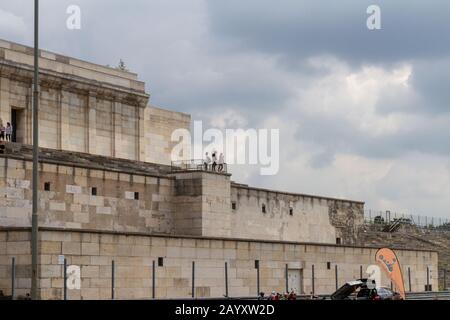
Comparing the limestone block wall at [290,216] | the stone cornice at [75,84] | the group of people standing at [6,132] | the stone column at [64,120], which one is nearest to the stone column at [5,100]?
the stone cornice at [75,84]

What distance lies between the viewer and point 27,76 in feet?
200

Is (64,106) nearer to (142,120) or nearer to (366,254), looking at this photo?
(142,120)

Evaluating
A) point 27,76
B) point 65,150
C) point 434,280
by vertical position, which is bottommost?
point 434,280

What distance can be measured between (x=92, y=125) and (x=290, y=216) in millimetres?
15835

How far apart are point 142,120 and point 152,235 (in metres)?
23.6

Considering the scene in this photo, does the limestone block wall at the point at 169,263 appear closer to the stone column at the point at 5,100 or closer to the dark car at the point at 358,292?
the dark car at the point at 358,292

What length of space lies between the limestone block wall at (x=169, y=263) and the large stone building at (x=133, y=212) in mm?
58

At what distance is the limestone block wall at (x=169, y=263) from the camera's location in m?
43.3

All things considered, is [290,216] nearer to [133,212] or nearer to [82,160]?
[133,212]

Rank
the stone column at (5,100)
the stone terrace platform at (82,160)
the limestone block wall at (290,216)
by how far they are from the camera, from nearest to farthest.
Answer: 1. the stone terrace platform at (82,160)
2. the stone column at (5,100)
3. the limestone block wall at (290,216)

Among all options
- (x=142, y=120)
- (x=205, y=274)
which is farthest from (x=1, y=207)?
(x=142, y=120)

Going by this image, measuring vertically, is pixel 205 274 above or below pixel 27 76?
below

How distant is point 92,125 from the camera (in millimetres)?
65938
